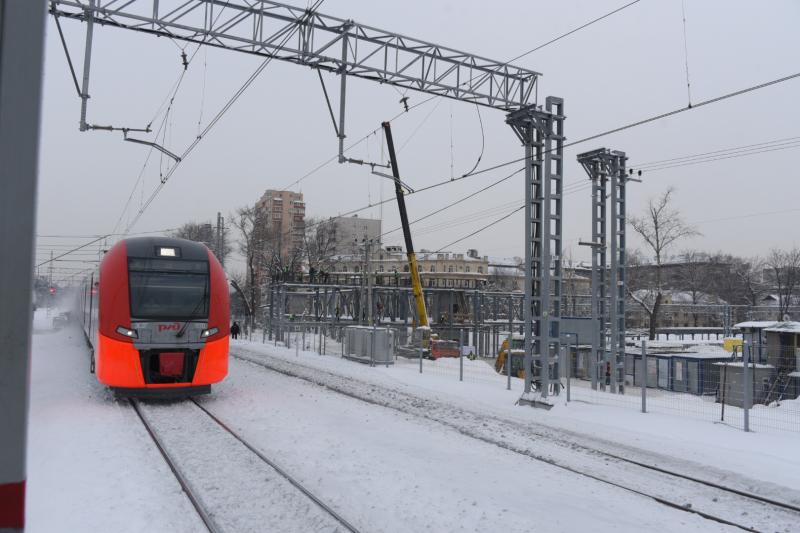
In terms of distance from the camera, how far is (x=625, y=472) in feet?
25.5

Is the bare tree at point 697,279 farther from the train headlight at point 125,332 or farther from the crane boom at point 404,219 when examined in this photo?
the train headlight at point 125,332

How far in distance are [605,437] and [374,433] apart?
3924 mm

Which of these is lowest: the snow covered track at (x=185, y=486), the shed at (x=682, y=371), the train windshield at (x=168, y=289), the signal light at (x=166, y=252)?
the shed at (x=682, y=371)

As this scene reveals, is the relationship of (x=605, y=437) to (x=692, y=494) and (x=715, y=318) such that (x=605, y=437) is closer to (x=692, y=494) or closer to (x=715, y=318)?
(x=692, y=494)

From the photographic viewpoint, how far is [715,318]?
246ft

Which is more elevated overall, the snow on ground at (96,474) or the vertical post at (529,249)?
the vertical post at (529,249)

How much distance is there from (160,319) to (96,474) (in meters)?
4.67

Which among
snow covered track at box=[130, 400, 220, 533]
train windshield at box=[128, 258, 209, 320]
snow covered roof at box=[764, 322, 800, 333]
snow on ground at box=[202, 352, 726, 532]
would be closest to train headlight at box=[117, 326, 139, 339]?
train windshield at box=[128, 258, 209, 320]

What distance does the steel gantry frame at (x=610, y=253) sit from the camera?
17109 millimetres

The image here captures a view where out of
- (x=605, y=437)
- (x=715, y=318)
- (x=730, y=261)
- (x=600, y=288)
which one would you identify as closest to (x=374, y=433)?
(x=605, y=437)

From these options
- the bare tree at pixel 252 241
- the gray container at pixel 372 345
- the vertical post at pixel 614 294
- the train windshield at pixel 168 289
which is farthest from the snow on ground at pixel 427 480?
the bare tree at pixel 252 241

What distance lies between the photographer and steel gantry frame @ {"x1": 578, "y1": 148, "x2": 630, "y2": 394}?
17.1m

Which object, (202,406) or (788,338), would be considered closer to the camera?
(202,406)

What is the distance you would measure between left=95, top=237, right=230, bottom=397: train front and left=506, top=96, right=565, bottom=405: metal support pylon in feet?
23.1
